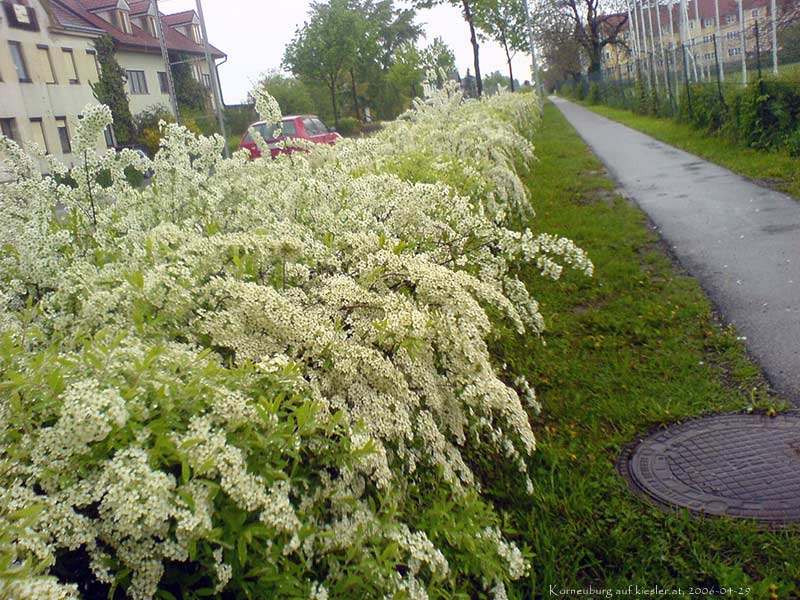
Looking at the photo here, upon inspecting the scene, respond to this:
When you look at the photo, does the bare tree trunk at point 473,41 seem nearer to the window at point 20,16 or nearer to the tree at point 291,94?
the tree at point 291,94

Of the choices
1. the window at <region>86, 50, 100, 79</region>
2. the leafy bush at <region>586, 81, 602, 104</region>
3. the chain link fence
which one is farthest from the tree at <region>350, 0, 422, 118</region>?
the window at <region>86, 50, 100, 79</region>

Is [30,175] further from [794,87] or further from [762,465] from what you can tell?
[794,87]

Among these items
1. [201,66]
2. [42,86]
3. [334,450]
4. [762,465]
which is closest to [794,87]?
[201,66]

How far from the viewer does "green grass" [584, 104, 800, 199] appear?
11.6 metres

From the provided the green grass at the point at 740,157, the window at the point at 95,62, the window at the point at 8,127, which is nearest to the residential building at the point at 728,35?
the green grass at the point at 740,157

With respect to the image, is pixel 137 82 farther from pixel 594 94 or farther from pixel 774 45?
pixel 594 94

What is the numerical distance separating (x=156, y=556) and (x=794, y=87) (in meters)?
14.8

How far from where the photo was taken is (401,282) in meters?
3.12

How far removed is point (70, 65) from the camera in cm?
544

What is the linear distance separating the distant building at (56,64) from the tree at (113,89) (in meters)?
0.07

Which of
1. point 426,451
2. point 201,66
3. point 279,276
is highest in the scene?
point 201,66

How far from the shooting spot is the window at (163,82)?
24.8 ft

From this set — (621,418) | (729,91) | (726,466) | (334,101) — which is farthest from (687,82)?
(726,466)

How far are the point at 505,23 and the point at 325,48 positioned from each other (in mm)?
25298
